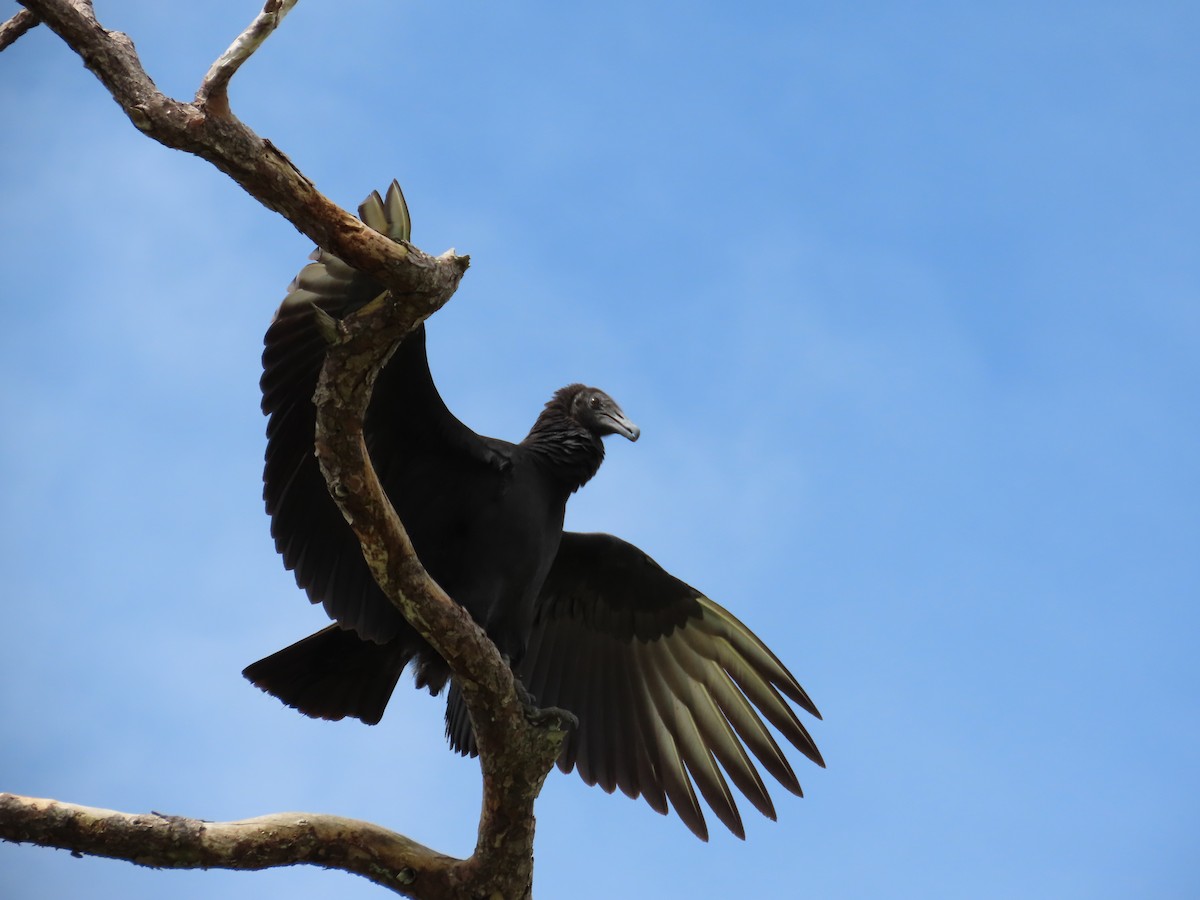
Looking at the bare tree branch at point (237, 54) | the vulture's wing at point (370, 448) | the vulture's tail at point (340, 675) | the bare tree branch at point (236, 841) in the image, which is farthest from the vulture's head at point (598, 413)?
the bare tree branch at point (237, 54)

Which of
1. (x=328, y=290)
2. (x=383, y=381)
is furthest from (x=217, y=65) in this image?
(x=383, y=381)

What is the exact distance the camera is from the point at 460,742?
5977 millimetres

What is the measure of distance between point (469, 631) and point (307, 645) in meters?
1.26

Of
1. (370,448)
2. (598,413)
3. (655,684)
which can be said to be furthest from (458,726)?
(598,413)

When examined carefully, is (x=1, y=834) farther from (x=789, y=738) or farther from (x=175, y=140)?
(x=789, y=738)

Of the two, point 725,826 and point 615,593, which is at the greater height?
point 615,593

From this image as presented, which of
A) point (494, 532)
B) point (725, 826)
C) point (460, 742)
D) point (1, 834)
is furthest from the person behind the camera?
point (725, 826)

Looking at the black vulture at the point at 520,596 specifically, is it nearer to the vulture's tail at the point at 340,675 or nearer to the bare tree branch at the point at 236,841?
the vulture's tail at the point at 340,675

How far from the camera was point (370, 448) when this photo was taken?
5.55 metres

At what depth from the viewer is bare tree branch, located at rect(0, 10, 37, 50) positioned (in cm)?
454

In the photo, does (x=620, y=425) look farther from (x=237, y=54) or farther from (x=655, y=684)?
(x=237, y=54)

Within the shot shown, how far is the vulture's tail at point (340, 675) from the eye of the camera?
5570 millimetres

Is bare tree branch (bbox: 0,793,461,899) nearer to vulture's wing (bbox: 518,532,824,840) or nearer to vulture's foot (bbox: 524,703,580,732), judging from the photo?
vulture's foot (bbox: 524,703,580,732)

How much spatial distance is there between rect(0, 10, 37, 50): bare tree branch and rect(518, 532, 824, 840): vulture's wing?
127 inches
